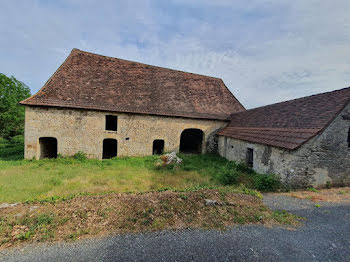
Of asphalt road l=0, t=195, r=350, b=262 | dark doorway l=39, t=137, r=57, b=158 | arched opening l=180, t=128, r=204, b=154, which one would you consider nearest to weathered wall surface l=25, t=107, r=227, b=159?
dark doorway l=39, t=137, r=57, b=158

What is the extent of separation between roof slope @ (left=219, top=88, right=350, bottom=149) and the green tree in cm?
2700

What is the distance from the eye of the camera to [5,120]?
20.1 meters

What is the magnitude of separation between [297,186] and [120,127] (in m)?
11.2

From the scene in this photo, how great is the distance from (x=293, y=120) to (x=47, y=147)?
17.0 meters

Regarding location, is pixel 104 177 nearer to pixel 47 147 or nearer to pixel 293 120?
pixel 47 147

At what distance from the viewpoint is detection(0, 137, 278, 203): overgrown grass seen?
6.41 meters

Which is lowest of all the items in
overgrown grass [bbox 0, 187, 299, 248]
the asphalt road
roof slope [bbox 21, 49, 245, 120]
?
the asphalt road

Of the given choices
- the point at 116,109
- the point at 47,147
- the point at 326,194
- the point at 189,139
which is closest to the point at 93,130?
the point at 116,109

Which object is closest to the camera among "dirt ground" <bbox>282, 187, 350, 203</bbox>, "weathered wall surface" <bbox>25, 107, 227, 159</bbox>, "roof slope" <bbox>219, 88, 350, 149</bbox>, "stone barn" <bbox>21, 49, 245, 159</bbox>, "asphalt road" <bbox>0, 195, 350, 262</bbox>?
"asphalt road" <bbox>0, 195, 350, 262</bbox>

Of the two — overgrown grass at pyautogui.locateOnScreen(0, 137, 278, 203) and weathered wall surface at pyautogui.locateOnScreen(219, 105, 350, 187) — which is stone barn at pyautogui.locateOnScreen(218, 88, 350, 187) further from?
overgrown grass at pyautogui.locateOnScreen(0, 137, 278, 203)

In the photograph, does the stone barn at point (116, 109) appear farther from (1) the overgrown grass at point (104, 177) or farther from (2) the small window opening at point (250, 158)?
(2) the small window opening at point (250, 158)

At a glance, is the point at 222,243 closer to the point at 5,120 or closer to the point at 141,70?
the point at 141,70

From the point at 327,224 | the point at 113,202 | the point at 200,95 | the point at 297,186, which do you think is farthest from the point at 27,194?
the point at 200,95

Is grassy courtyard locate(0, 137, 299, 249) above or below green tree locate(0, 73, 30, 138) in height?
below
